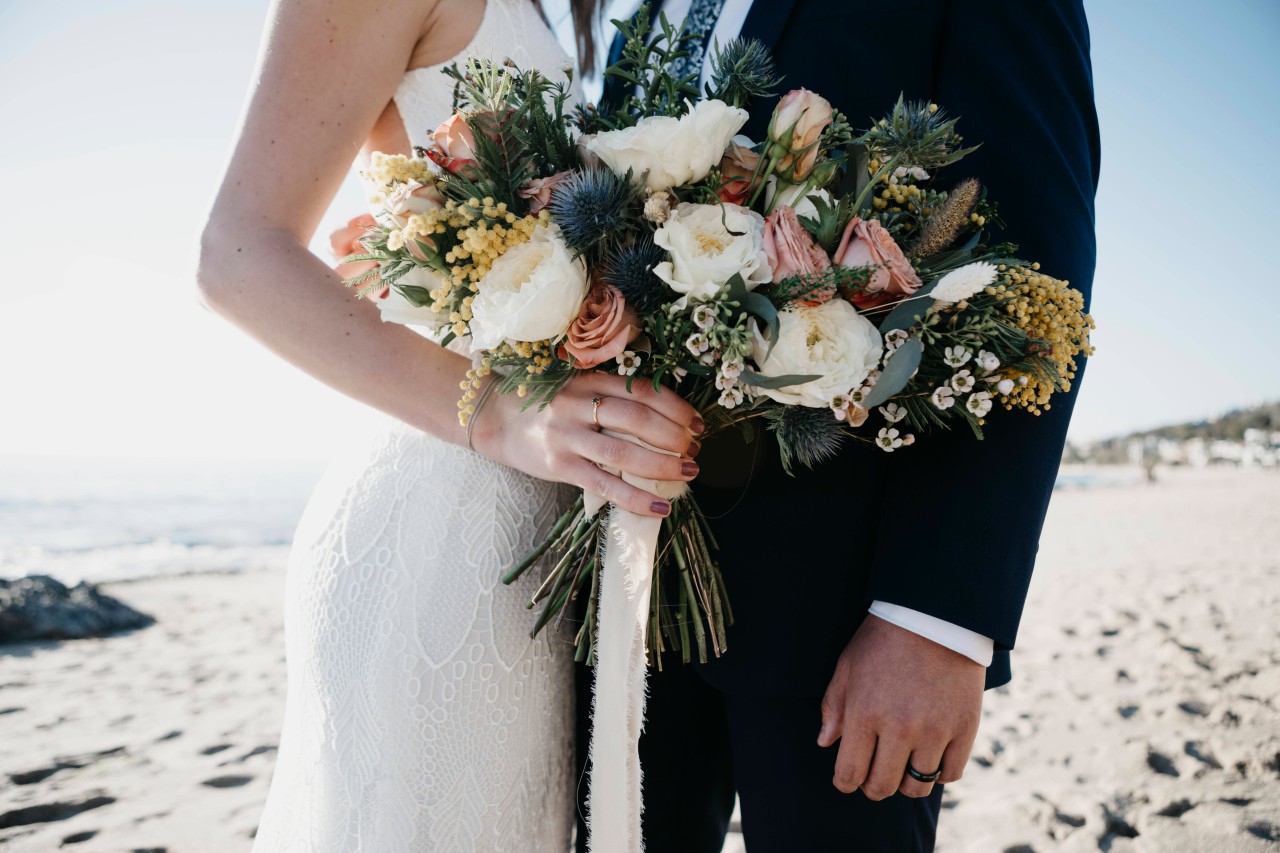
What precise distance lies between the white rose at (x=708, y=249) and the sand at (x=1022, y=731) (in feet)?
10.9

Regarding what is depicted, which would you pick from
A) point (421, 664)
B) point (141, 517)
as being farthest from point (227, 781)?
point (141, 517)

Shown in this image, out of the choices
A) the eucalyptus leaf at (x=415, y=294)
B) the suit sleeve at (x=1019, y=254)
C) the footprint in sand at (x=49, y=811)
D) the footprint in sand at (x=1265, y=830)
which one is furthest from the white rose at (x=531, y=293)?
the footprint in sand at (x=49, y=811)

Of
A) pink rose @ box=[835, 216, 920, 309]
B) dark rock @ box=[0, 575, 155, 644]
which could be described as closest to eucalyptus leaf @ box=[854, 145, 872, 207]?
pink rose @ box=[835, 216, 920, 309]

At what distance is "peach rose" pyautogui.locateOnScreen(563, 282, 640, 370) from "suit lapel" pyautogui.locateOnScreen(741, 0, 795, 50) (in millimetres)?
804

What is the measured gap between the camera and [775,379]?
106cm

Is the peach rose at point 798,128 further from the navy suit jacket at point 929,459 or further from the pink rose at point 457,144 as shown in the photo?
the pink rose at point 457,144

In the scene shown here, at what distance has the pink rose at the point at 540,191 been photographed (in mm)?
1188

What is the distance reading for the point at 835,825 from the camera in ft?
4.53

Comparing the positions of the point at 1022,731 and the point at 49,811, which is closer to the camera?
the point at 49,811

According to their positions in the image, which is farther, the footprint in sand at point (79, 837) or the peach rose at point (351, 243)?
the footprint in sand at point (79, 837)

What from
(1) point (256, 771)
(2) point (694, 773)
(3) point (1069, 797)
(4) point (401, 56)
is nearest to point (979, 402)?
(2) point (694, 773)

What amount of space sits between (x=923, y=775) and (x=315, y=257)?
156 centimetres

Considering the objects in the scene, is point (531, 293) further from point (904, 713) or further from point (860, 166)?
point (904, 713)

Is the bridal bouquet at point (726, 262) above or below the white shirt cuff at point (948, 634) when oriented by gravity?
above
